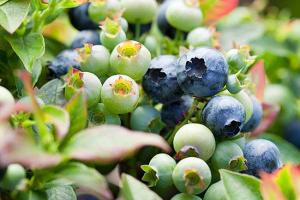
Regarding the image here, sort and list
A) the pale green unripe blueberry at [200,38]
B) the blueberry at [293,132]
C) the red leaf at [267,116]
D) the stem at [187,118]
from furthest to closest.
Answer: the blueberry at [293,132]
the red leaf at [267,116]
the pale green unripe blueberry at [200,38]
the stem at [187,118]

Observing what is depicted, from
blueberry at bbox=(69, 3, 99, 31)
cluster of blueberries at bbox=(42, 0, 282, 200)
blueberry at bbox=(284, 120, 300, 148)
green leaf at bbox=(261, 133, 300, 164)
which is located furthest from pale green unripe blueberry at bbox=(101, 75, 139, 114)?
blueberry at bbox=(284, 120, 300, 148)

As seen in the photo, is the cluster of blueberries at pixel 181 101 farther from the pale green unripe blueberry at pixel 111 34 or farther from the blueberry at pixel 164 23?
the blueberry at pixel 164 23

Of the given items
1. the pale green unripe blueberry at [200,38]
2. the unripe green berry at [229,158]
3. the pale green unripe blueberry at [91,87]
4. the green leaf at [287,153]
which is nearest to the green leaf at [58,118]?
the pale green unripe blueberry at [91,87]

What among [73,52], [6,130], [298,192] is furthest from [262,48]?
[6,130]

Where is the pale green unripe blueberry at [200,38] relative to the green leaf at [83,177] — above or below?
below

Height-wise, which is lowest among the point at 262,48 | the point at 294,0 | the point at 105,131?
the point at 294,0

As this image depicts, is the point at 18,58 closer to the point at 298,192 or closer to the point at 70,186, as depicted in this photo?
the point at 70,186

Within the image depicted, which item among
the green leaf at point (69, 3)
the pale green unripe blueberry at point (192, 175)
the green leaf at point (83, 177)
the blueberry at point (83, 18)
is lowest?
the pale green unripe blueberry at point (192, 175)

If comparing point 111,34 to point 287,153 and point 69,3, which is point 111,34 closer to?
point 69,3
